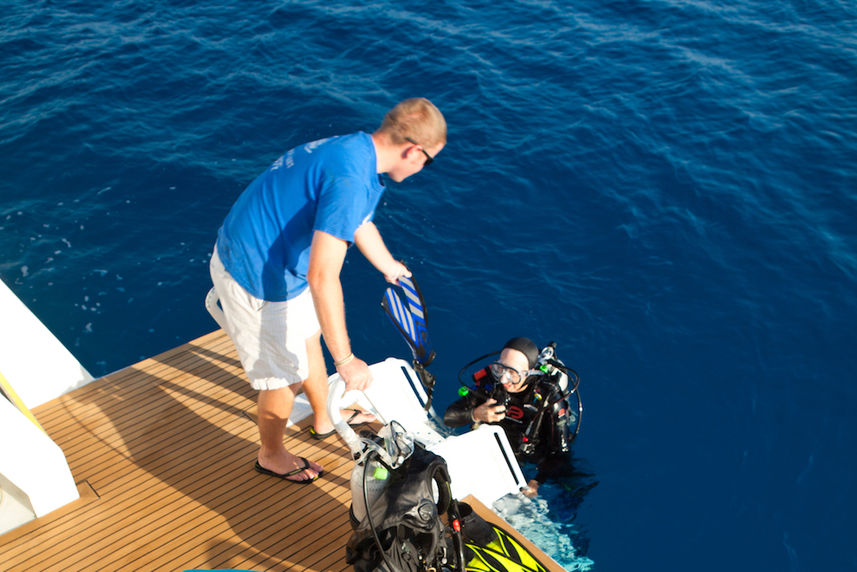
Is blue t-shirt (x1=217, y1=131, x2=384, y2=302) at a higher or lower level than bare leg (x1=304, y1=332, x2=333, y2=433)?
higher

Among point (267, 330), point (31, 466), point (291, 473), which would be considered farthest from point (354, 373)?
point (31, 466)

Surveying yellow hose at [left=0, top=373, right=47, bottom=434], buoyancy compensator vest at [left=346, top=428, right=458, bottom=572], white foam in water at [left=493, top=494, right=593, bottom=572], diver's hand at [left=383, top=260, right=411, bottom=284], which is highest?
diver's hand at [left=383, top=260, right=411, bottom=284]

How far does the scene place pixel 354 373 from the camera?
9.00 feet

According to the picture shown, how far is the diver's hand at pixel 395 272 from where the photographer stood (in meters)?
3.32

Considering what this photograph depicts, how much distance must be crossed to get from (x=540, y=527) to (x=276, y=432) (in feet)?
7.28

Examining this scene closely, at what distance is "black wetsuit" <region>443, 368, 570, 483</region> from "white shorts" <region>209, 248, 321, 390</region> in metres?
1.61

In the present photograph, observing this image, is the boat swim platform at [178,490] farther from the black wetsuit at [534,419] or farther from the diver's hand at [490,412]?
the black wetsuit at [534,419]

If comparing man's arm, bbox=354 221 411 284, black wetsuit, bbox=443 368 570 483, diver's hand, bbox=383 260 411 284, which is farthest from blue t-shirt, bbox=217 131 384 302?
black wetsuit, bbox=443 368 570 483

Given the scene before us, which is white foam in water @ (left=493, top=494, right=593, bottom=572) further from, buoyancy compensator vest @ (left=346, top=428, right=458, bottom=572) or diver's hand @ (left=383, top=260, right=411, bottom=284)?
diver's hand @ (left=383, top=260, right=411, bottom=284)

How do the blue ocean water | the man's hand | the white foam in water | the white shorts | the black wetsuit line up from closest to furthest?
the white shorts
the black wetsuit
the white foam in water
the man's hand
the blue ocean water

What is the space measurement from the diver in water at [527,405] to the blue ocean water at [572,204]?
0.65m

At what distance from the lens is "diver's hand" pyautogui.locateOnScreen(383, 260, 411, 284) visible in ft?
10.9

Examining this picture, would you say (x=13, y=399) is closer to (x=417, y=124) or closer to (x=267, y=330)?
(x=267, y=330)

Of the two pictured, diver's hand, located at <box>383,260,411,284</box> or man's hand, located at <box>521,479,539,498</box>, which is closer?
diver's hand, located at <box>383,260,411,284</box>
